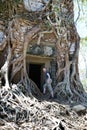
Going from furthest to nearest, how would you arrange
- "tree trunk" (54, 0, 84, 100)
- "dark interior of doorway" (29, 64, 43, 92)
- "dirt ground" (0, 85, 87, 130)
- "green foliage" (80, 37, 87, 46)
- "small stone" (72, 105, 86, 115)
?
1. "green foliage" (80, 37, 87, 46)
2. "dark interior of doorway" (29, 64, 43, 92)
3. "tree trunk" (54, 0, 84, 100)
4. "small stone" (72, 105, 86, 115)
5. "dirt ground" (0, 85, 87, 130)

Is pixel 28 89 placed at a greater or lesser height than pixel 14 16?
lesser

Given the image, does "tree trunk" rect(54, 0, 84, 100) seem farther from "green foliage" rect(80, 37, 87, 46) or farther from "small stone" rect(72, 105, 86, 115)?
"green foliage" rect(80, 37, 87, 46)

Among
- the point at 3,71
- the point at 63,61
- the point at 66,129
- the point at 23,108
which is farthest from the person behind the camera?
the point at 63,61

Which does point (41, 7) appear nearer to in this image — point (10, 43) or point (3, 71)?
point (10, 43)

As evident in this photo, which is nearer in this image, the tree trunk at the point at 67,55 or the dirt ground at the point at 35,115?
the dirt ground at the point at 35,115

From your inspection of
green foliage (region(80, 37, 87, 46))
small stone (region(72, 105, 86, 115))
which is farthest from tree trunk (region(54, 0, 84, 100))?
green foliage (region(80, 37, 87, 46))

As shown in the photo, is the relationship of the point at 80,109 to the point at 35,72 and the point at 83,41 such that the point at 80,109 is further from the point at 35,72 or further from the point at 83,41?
the point at 83,41

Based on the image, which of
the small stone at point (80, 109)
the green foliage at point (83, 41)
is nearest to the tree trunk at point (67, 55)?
the small stone at point (80, 109)

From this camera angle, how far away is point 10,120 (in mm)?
7617

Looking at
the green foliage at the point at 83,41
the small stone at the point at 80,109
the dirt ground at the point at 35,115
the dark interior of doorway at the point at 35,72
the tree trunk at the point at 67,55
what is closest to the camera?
the dirt ground at the point at 35,115

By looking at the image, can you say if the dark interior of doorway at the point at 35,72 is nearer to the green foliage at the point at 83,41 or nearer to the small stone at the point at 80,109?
the small stone at the point at 80,109

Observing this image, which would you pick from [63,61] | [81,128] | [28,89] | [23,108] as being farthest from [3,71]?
[81,128]

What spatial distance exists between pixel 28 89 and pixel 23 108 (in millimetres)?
1343

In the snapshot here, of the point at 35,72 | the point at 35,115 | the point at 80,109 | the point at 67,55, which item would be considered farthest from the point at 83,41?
the point at 35,115
